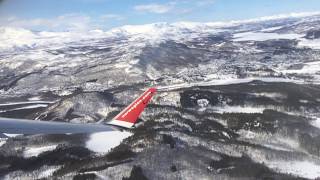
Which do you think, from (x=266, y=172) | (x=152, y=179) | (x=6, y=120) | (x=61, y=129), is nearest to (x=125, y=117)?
(x=61, y=129)

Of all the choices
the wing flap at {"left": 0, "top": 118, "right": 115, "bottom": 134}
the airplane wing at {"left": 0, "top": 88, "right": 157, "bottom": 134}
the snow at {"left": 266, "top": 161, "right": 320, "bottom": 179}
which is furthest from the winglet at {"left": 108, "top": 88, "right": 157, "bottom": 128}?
the snow at {"left": 266, "top": 161, "right": 320, "bottom": 179}

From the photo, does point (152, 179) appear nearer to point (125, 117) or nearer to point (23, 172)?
point (23, 172)

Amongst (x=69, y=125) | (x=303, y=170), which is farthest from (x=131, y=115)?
(x=303, y=170)

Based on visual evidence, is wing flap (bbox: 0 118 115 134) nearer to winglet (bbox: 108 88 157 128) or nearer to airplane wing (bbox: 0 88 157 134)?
airplane wing (bbox: 0 88 157 134)

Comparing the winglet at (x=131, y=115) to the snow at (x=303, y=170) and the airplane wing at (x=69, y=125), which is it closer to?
the airplane wing at (x=69, y=125)

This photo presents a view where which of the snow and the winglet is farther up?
the winglet

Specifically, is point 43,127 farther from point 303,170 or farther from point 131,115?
point 303,170

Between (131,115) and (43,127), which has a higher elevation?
(131,115)

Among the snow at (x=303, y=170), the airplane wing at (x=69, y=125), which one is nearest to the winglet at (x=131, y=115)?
the airplane wing at (x=69, y=125)
